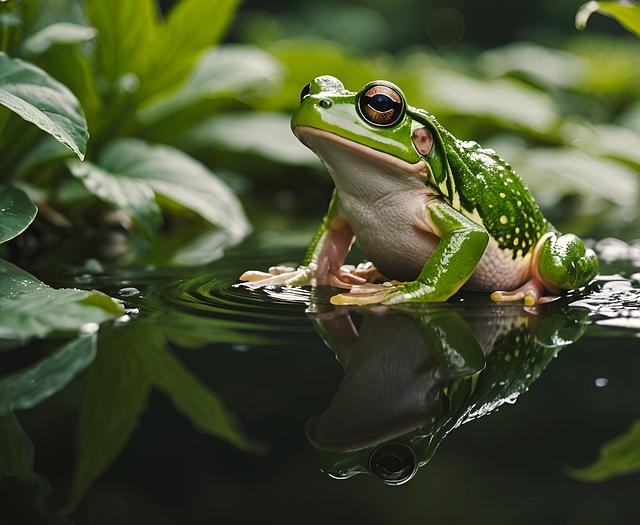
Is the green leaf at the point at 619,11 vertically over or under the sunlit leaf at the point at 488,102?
over

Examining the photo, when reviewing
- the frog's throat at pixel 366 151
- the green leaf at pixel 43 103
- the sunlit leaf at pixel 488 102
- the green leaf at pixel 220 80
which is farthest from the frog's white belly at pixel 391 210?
the sunlit leaf at pixel 488 102

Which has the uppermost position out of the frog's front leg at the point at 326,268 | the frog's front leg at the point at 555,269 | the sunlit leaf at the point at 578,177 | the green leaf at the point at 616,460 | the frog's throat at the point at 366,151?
the frog's throat at the point at 366,151

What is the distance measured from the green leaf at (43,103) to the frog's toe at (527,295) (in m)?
0.93

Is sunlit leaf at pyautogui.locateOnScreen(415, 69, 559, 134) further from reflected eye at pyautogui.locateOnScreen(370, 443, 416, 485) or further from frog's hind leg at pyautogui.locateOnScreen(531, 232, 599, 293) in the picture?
reflected eye at pyautogui.locateOnScreen(370, 443, 416, 485)

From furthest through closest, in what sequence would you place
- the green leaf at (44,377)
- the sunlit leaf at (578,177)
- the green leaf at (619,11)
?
the sunlit leaf at (578,177) → the green leaf at (619,11) → the green leaf at (44,377)

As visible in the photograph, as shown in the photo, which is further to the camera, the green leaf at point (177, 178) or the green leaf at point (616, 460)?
the green leaf at point (177, 178)

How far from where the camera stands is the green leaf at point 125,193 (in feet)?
7.56

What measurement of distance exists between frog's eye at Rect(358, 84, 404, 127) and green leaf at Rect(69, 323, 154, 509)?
0.61m

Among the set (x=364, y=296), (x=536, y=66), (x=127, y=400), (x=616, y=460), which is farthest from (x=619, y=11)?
(x=536, y=66)

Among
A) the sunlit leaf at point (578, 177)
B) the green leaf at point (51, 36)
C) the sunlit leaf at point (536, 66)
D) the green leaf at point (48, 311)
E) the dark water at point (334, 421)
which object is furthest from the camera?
the sunlit leaf at point (536, 66)

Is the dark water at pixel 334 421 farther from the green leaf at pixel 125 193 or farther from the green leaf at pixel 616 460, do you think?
the green leaf at pixel 125 193

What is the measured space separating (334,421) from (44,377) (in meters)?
0.44

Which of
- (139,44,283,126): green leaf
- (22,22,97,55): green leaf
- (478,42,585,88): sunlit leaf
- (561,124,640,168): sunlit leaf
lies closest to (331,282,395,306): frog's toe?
(22,22,97,55): green leaf

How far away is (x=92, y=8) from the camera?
2.86 meters
